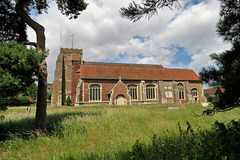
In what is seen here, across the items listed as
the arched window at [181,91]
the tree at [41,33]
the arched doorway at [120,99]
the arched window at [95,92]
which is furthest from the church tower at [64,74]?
the arched window at [181,91]

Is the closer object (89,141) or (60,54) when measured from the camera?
(89,141)

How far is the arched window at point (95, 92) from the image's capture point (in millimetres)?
25141

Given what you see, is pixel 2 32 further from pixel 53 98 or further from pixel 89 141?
pixel 53 98

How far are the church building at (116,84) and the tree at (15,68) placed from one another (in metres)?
20.4

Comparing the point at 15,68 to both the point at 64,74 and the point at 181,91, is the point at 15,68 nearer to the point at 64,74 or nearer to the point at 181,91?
the point at 64,74

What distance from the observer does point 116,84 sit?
25438 millimetres

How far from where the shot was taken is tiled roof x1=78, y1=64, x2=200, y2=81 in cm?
2656

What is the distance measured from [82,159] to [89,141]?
1463 millimetres

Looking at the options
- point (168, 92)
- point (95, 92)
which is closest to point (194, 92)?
point (168, 92)

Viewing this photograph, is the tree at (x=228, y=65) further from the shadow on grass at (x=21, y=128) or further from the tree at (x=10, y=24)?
the tree at (x=10, y=24)

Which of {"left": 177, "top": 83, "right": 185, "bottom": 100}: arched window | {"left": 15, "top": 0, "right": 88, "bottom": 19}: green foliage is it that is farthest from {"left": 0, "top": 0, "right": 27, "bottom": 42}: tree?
{"left": 177, "top": 83, "right": 185, "bottom": 100}: arched window

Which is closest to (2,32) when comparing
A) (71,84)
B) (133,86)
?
(71,84)

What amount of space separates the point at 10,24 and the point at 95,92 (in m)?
19.1

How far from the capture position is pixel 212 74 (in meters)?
2.50
